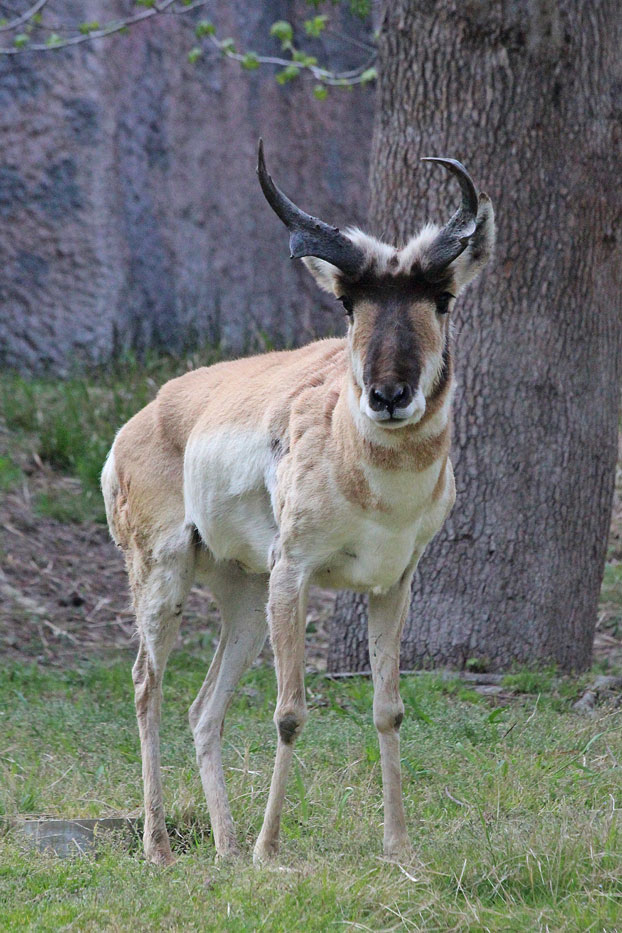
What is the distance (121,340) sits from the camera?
1281 cm

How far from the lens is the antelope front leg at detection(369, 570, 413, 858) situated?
4.66m

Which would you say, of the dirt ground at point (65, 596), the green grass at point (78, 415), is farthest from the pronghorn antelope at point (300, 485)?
the green grass at point (78, 415)

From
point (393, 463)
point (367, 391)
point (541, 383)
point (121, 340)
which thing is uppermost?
point (367, 391)

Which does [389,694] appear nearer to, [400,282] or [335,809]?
[335,809]

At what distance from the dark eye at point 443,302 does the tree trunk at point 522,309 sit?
275cm

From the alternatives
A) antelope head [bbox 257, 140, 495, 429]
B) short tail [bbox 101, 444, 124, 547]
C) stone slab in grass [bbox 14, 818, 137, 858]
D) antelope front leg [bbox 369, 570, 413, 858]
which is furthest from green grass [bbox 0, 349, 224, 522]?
antelope head [bbox 257, 140, 495, 429]

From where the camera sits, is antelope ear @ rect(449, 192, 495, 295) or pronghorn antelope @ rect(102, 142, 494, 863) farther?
antelope ear @ rect(449, 192, 495, 295)

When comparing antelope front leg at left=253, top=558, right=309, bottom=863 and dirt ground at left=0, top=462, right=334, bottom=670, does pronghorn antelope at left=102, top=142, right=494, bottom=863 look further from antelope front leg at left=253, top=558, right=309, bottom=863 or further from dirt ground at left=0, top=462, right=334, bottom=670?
dirt ground at left=0, top=462, right=334, bottom=670

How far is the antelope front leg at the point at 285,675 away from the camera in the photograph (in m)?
4.58

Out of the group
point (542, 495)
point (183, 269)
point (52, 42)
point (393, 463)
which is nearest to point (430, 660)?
point (542, 495)

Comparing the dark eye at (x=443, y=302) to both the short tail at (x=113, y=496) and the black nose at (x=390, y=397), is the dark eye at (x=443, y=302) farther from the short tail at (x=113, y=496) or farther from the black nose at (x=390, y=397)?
the short tail at (x=113, y=496)

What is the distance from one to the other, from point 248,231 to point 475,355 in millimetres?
7138

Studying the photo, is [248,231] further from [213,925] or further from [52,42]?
[213,925]

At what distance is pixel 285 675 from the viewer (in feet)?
15.3
